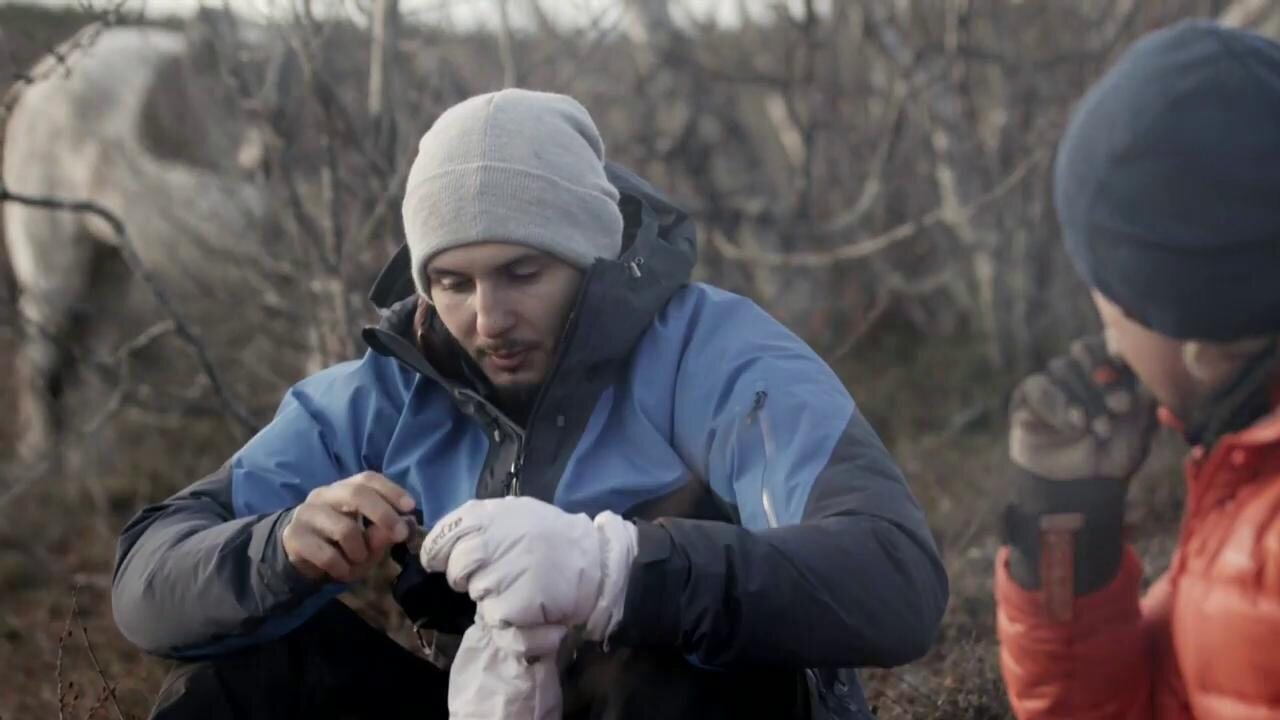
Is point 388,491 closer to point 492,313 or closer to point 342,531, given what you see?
point 342,531

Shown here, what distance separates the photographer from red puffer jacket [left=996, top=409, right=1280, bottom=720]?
5.32 ft

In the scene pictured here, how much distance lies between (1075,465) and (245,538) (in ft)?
3.64

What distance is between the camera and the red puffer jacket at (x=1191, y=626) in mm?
1622

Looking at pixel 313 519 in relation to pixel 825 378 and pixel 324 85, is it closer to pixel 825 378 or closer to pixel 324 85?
pixel 825 378

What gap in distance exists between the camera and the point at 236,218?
488 cm

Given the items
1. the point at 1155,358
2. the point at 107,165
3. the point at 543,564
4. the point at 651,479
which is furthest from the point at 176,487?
the point at 1155,358

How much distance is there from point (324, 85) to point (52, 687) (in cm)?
152

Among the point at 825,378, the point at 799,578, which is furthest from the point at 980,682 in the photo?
the point at 799,578

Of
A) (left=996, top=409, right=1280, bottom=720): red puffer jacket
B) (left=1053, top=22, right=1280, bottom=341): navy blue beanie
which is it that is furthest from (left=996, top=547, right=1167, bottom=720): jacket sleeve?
(left=1053, top=22, right=1280, bottom=341): navy blue beanie

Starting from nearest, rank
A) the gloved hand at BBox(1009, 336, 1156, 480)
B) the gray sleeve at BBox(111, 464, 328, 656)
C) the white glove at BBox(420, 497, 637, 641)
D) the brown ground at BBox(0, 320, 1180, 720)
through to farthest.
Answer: the gloved hand at BBox(1009, 336, 1156, 480) → the white glove at BBox(420, 497, 637, 641) → the gray sleeve at BBox(111, 464, 328, 656) → the brown ground at BBox(0, 320, 1180, 720)

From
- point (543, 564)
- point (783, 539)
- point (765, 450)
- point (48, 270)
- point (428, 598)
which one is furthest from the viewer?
point (48, 270)

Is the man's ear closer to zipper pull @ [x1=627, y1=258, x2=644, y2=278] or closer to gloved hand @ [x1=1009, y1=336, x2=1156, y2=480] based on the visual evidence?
gloved hand @ [x1=1009, y1=336, x2=1156, y2=480]

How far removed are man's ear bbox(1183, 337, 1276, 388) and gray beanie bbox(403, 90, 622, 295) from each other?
995mm

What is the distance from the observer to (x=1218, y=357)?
171 centimetres
